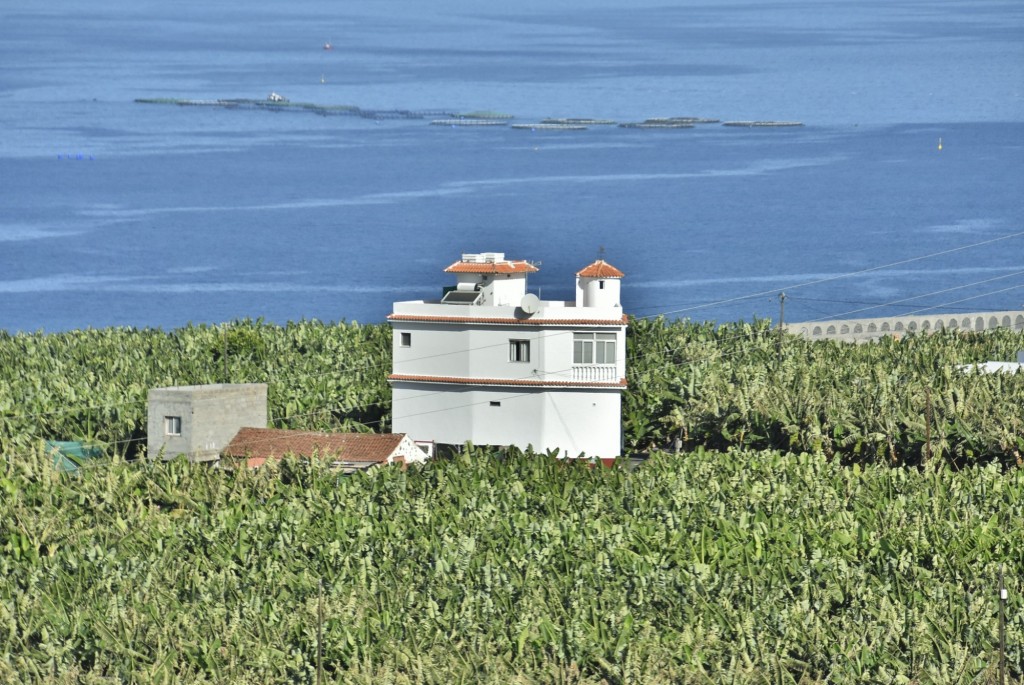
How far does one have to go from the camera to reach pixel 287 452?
53.0m

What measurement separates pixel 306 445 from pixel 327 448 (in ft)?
2.29

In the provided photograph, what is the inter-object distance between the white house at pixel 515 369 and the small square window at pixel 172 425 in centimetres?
799

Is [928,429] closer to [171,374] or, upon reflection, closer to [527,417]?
[527,417]

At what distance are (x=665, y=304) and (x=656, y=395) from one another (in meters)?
82.0

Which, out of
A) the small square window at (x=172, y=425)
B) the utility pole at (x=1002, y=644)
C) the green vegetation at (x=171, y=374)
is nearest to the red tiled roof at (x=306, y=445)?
the small square window at (x=172, y=425)

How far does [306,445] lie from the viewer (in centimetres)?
5556

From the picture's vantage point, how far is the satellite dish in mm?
58156

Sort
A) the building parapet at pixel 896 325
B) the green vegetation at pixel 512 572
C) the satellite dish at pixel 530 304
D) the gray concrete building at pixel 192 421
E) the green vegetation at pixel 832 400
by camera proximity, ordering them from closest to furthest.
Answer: the green vegetation at pixel 512 572, the gray concrete building at pixel 192 421, the green vegetation at pixel 832 400, the satellite dish at pixel 530 304, the building parapet at pixel 896 325

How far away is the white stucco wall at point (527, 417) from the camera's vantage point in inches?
2295

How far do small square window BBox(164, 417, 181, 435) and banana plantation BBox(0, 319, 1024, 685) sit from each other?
231 cm

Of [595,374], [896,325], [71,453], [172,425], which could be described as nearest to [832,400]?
[595,374]

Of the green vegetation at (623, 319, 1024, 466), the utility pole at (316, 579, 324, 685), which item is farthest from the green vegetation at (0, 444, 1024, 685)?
the green vegetation at (623, 319, 1024, 466)

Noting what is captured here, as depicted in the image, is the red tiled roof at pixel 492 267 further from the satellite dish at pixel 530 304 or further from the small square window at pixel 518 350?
the small square window at pixel 518 350

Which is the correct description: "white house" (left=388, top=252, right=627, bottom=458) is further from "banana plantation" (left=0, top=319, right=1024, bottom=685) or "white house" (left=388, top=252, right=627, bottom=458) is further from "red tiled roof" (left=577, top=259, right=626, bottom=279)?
"banana plantation" (left=0, top=319, right=1024, bottom=685)
